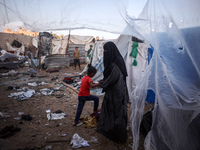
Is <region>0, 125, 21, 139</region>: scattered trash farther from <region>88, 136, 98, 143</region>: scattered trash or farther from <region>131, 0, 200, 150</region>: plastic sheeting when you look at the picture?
<region>131, 0, 200, 150</region>: plastic sheeting

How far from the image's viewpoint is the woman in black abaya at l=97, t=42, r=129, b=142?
2.08 m

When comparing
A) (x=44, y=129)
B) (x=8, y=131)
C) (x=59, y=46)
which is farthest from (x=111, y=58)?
(x=59, y=46)

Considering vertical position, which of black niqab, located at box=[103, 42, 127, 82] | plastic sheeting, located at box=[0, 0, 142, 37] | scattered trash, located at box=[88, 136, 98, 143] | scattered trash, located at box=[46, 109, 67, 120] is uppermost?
plastic sheeting, located at box=[0, 0, 142, 37]

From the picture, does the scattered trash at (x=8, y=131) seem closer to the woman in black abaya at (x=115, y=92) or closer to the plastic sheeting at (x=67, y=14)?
the woman in black abaya at (x=115, y=92)

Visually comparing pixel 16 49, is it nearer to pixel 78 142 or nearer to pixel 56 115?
pixel 56 115

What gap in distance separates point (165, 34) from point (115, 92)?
3.83 ft

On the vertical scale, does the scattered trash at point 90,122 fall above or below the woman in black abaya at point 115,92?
below

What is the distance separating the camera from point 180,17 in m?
1.48

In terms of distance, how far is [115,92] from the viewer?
213 cm

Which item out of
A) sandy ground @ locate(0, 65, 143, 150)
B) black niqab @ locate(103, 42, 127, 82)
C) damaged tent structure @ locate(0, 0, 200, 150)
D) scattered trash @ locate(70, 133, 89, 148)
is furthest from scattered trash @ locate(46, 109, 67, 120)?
damaged tent structure @ locate(0, 0, 200, 150)

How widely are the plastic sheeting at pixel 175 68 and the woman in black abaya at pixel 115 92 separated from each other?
368mm

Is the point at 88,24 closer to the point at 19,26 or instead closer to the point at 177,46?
the point at 19,26

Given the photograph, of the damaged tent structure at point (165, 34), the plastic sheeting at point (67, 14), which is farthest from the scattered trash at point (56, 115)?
the plastic sheeting at point (67, 14)

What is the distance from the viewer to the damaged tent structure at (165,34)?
4.89 ft
